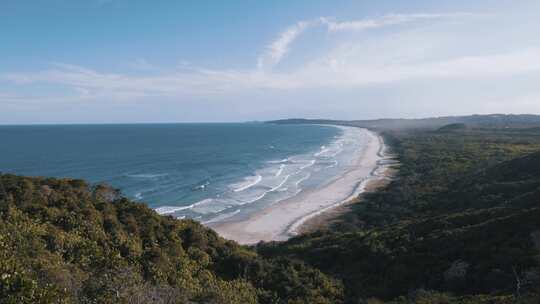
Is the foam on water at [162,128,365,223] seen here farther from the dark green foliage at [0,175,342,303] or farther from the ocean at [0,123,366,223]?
the dark green foliage at [0,175,342,303]

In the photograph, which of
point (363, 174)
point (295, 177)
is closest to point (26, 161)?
point (295, 177)

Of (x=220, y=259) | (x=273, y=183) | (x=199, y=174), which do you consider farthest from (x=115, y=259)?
(x=199, y=174)

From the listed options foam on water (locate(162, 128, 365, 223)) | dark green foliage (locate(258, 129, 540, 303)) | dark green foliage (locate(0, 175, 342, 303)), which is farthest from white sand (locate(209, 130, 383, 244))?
dark green foliage (locate(0, 175, 342, 303))

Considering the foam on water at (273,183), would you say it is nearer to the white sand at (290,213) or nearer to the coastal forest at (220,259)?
the white sand at (290,213)

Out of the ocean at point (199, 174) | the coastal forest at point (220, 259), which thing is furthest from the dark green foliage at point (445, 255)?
the ocean at point (199, 174)

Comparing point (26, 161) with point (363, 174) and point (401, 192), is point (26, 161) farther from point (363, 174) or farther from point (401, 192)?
point (401, 192)

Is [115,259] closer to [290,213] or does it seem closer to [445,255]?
[445,255]
